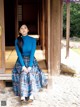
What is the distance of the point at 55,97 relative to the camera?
19.9ft

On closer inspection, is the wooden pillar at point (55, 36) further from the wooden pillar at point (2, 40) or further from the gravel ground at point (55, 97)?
the wooden pillar at point (2, 40)

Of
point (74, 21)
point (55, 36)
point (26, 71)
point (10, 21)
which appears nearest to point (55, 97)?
point (26, 71)

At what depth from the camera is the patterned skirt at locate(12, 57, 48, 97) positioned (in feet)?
19.2

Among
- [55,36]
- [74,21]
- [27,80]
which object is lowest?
[27,80]

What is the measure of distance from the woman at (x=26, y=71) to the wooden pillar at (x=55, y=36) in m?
1.37

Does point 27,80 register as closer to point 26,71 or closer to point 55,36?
point 26,71

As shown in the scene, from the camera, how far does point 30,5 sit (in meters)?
13.5

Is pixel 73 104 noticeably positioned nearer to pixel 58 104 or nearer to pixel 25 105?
pixel 58 104

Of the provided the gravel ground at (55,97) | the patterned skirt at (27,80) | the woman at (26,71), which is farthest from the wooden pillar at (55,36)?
the woman at (26,71)

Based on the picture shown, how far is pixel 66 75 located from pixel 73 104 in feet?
7.93

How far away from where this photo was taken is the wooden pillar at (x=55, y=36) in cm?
756

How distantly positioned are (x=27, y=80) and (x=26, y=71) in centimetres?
16

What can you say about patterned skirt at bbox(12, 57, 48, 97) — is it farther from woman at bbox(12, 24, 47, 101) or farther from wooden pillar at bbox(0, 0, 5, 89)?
wooden pillar at bbox(0, 0, 5, 89)

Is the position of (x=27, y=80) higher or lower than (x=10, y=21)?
lower
